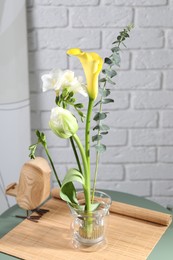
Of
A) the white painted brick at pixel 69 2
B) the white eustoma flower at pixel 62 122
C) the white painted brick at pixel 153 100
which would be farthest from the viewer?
the white painted brick at pixel 153 100

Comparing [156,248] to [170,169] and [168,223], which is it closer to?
[168,223]

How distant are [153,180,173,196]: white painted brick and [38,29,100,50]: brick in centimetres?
54

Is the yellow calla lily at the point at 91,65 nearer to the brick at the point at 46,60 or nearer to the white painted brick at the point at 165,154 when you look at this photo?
the brick at the point at 46,60

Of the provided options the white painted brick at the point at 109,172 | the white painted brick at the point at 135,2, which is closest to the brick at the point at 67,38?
the white painted brick at the point at 135,2

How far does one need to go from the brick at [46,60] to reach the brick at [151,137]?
1.12 ft

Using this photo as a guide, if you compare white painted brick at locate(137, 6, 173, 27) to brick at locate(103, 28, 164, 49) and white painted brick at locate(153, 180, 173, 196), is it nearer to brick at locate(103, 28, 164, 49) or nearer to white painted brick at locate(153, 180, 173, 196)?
brick at locate(103, 28, 164, 49)

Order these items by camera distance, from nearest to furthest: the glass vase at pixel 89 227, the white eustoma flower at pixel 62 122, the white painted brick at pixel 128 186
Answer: the white eustoma flower at pixel 62 122, the glass vase at pixel 89 227, the white painted brick at pixel 128 186

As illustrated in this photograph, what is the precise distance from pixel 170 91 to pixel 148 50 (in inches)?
6.3

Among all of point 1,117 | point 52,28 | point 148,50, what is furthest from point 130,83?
point 1,117

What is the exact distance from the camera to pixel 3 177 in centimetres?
162

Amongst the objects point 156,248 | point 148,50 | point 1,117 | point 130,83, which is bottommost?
point 156,248

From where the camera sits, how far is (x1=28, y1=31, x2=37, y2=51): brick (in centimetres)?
155

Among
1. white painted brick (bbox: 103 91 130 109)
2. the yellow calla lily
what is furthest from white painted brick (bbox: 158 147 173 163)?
the yellow calla lily

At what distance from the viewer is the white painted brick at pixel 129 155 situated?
5.53 feet
